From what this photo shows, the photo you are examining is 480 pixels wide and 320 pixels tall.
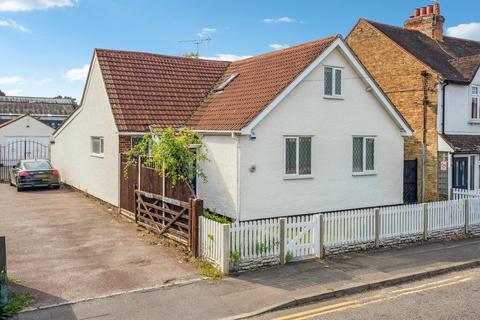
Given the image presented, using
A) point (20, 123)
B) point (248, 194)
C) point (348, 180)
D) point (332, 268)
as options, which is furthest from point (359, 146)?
point (20, 123)

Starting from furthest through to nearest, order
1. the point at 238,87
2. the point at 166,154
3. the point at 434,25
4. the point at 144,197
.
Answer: the point at 434,25
the point at 238,87
the point at 144,197
the point at 166,154

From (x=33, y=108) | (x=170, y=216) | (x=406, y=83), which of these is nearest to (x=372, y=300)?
(x=170, y=216)

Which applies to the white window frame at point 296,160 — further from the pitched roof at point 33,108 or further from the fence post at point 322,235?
the pitched roof at point 33,108

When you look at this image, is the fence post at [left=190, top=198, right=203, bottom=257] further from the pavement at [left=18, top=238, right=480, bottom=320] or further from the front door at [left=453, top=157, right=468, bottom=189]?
the front door at [left=453, top=157, right=468, bottom=189]

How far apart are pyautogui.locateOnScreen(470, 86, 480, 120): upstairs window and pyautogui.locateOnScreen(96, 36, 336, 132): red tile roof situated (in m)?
8.91

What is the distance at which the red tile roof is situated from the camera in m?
15.6

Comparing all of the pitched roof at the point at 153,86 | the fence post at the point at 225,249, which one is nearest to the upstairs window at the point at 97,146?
the pitched roof at the point at 153,86

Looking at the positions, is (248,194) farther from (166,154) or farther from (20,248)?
(20,248)

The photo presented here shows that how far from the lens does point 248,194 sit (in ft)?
47.5

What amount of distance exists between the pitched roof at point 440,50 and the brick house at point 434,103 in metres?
0.04

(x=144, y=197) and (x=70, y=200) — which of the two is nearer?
(x=144, y=197)

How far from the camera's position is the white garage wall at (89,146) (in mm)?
17156

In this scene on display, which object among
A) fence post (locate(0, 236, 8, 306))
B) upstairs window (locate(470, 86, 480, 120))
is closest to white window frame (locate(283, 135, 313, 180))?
fence post (locate(0, 236, 8, 306))

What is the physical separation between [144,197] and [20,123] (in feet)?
101
